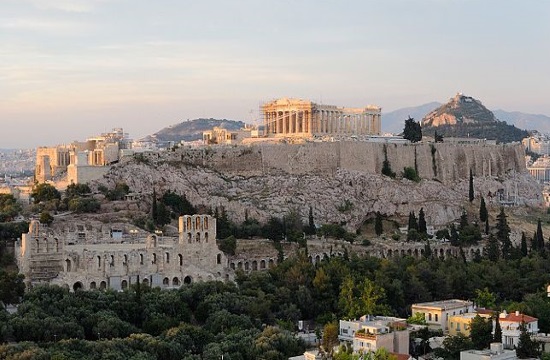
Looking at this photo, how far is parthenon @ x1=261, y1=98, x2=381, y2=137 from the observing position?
77.3 metres

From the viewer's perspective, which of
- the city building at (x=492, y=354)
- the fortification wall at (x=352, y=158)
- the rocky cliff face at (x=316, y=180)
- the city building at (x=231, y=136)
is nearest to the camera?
the city building at (x=492, y=354)

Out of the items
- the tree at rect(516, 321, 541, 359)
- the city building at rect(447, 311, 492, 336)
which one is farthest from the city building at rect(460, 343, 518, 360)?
the city building at rect(447, 311, 492, 336)

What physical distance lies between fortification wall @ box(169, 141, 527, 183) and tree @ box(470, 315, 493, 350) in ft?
93.0

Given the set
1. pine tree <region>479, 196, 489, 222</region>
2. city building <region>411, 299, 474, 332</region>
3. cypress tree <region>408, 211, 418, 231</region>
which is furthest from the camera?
pine tree <region>479, 196, 489, 222</region>

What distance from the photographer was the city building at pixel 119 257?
43844mm

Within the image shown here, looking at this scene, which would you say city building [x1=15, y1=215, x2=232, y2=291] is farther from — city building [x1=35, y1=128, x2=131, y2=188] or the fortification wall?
the fortification wall

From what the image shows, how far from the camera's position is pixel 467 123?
149 metres

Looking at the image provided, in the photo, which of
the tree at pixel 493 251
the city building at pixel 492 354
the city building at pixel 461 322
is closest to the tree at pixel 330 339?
the city building at pixel 492 354

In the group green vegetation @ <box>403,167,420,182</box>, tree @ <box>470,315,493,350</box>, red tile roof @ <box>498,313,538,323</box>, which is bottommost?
tree @ <box>470,315,493,350</box>

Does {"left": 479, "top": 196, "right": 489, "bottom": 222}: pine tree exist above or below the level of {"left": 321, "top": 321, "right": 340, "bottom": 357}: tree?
above

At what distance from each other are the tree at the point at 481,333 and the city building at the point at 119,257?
1188 cm

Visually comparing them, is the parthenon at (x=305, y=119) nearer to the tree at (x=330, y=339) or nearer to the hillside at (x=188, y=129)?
the tree at (x=330, y=339)

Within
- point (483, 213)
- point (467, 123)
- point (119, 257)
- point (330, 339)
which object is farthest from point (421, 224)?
point (467, 123)

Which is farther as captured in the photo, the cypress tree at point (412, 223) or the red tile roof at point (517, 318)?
the cypress tree at point (412, 223)
